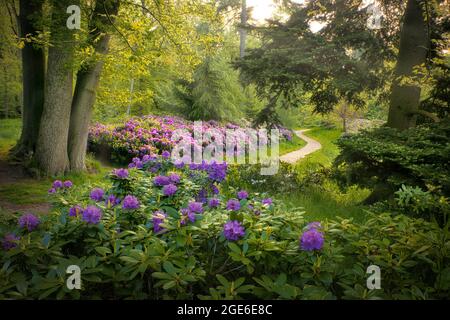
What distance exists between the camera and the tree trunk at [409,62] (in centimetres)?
622

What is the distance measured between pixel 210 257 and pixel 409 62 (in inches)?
238

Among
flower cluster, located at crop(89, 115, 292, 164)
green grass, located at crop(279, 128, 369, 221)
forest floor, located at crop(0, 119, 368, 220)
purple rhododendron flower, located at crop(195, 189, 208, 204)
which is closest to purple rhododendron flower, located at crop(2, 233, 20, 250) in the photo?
purple rhododendron flower, located at crop(195, 189, 208, 204)

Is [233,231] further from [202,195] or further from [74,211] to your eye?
[202,195]

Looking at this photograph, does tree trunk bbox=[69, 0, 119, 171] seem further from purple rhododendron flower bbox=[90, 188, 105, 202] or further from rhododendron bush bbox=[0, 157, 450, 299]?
rhododendron bush bbox=[0, 157, 450, 299]

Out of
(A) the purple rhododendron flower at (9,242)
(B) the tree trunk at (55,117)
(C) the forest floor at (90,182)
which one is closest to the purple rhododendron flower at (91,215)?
(A) the purple rhododendron flower at (9,242)

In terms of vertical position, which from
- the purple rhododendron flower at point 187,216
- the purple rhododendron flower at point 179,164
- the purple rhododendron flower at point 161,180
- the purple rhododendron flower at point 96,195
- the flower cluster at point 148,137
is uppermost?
the flower cluster at point 148,137

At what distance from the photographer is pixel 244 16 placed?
23.2 m

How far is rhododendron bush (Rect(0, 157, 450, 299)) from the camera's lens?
1817mm

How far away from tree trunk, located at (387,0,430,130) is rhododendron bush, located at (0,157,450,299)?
4632mm

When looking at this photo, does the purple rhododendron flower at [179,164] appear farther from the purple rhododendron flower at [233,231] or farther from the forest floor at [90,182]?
the purple rhododendron flower at [233,231]

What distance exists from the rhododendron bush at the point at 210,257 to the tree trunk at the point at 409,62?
4.63 m

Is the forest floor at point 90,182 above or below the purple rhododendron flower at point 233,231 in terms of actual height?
below
